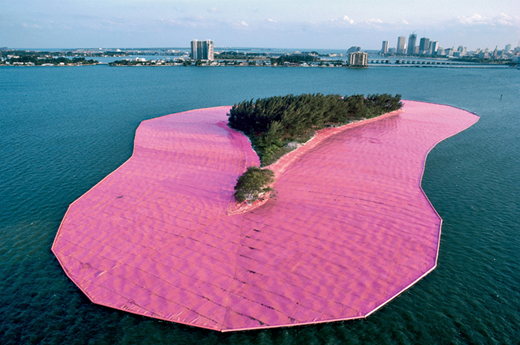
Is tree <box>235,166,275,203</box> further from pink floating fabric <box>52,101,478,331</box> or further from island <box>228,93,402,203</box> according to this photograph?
pink floating fabric <box>52,101,478,331</box>

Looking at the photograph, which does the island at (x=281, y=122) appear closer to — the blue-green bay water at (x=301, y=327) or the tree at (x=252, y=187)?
the tree at (x=252, y=187)

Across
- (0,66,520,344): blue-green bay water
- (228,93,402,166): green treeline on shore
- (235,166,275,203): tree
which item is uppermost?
(228,93,402,166): green treeline on shore

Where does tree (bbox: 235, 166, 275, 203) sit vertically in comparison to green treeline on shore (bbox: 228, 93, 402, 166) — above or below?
below

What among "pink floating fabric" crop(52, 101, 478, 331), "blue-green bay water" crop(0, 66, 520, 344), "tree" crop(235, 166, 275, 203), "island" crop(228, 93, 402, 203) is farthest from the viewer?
"island" crop(228, 93, 402, 203)

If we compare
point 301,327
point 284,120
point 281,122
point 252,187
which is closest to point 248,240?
point 252,187

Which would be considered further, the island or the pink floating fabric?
the island

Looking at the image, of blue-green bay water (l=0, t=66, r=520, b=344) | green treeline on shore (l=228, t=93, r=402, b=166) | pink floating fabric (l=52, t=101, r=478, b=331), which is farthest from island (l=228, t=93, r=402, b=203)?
blue-green bay water (l=0, t=66, r=520, b=344)

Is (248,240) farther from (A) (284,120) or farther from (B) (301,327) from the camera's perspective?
(A) (284,120)

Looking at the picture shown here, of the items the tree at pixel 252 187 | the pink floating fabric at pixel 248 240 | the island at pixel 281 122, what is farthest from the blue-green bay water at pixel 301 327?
the island at pixel 281 122
